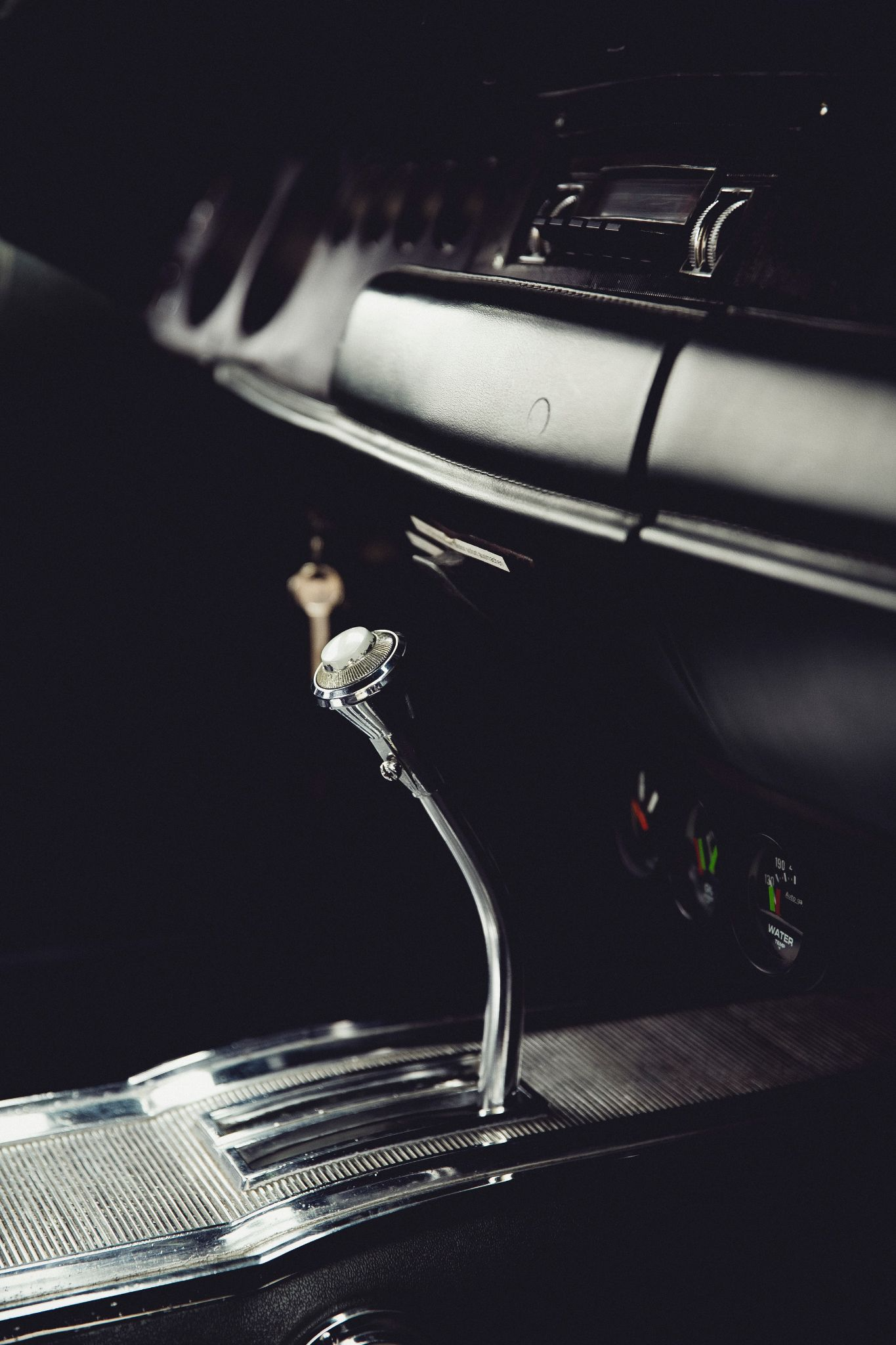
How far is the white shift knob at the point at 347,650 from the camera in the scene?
3.36 feet

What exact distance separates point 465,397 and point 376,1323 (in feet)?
2.43

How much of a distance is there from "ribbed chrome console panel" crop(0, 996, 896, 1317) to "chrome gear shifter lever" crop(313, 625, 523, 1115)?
0.17ft

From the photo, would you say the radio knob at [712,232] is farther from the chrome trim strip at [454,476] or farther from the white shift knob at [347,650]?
the white shift knob at [347,650]

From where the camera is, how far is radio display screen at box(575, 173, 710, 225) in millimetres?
825

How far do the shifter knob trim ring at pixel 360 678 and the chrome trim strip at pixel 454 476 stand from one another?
0.15 metres

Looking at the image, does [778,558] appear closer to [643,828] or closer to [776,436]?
[776,436]

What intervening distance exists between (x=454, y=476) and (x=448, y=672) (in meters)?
0.56

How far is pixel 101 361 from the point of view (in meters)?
1.97

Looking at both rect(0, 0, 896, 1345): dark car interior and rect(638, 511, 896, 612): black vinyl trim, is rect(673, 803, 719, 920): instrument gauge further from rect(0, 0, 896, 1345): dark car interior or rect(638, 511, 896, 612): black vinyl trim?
rect(638, 511, 896, 612): black vinyl trim

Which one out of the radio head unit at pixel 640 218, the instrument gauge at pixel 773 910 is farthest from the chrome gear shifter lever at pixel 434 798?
the radio head unit at pixel 640 218

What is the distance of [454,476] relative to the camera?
921mm

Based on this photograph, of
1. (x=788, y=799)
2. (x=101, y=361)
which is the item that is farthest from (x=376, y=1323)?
(x=101, y=361)

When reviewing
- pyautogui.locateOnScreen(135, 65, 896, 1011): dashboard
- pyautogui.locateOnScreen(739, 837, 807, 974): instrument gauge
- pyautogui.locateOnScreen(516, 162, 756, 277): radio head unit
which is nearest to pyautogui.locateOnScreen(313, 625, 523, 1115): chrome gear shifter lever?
pyautogui.locateOnScreen(135, 65, 896, 1011): dashboard

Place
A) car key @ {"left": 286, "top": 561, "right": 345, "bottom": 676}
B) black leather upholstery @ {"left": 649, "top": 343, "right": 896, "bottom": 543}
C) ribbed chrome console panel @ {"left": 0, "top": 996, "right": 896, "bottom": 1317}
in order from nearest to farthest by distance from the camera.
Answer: black leather upholstery @ {"left": 649, "top": 343, "right": 896, "bottom": 543}
ribbed chrome console panel @ {"left": 0, "top": 996, "right": 896, "bottom": 1317}
car key @ {"left": 286, "top": 561, "right": 345, "bottom": 676}
